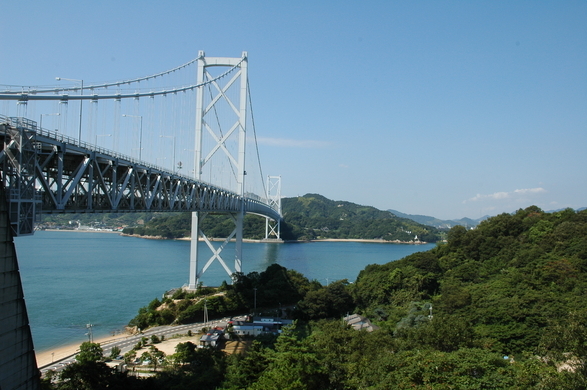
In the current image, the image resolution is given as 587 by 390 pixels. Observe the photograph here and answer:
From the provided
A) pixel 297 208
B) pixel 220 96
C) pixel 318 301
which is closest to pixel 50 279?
pixel 220 96

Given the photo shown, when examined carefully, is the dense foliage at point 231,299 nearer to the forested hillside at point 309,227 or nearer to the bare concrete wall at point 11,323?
the bare concrete wall at point 11,323

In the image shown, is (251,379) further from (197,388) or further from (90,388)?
(90,388)

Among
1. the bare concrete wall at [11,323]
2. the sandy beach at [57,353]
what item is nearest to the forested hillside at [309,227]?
the sandy beach at [57,353]

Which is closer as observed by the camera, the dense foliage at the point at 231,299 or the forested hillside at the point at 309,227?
the dense foliage at the point at 231,299

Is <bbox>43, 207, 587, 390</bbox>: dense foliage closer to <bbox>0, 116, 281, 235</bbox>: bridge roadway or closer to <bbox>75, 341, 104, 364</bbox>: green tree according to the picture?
<bbox>75, 341, 104, 364</bbox>: green tree

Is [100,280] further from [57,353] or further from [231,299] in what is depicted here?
[57,353]

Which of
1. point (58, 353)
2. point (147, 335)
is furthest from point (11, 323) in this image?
point (147, 335)

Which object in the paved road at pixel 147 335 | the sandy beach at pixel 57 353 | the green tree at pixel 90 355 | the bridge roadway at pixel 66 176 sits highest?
the bridge roadway at pixel 66 176
